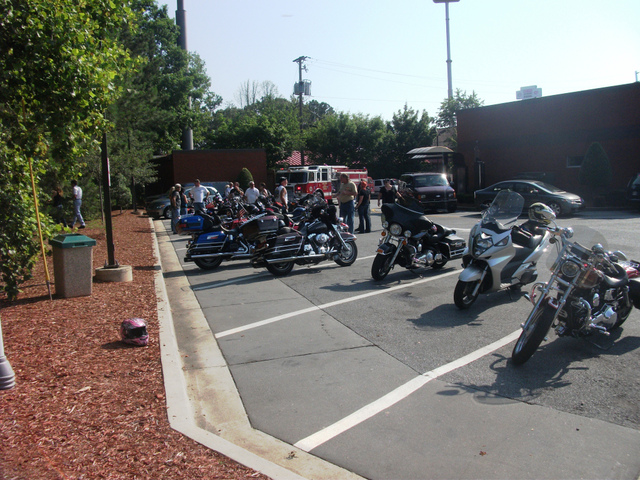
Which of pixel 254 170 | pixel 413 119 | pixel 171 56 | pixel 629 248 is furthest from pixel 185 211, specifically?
pixel 413 119

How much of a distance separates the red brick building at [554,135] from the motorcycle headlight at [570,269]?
75.2ft

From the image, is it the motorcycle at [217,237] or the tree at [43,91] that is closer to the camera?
the tree at [43,91]

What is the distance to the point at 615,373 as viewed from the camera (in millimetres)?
5164

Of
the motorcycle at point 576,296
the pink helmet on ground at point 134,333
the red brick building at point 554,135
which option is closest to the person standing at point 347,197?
the motorcycle at point 576,296

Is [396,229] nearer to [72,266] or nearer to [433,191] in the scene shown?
[72,266]

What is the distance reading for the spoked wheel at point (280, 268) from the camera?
10477 millimetres

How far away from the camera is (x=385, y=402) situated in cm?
469

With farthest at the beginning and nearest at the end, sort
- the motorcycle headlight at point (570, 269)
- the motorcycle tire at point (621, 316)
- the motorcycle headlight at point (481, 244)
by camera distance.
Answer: the motorcycle headlight at point (481, 244) → the motorcycle tire at point (621, 316) → the motorcycle headlight at point (570, 269)

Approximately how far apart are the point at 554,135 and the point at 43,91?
28737mm

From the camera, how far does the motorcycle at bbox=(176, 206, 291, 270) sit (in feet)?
35.3

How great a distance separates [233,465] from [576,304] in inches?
146

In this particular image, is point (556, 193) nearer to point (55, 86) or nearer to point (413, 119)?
point (55, 86)

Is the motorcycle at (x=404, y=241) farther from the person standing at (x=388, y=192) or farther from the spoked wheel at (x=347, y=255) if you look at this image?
the person standing at (x=388, y=192)

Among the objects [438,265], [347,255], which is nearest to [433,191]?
Answer: [347,255]
